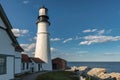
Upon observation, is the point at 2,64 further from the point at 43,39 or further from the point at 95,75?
the point at 95,75

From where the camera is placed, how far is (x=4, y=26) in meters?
21.2

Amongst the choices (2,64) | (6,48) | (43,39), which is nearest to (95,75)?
(43,39)

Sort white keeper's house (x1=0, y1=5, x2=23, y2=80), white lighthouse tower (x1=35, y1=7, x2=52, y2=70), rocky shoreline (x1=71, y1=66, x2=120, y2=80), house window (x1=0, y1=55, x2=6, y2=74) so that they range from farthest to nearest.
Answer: white lighthouse tower (x1=35, y1=7, x2=52, y2=70), rocky shoreline (x1=71, y1=66, x2=120, y2=80), white keeper's house (x1=0, y1=5, x2=23, y2=80), house window (x1=0, y1=55, x2=6, y2=74)

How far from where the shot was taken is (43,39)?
42250mm

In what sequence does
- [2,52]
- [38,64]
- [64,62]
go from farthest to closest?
[64,62]
[38,64]
[2,52]

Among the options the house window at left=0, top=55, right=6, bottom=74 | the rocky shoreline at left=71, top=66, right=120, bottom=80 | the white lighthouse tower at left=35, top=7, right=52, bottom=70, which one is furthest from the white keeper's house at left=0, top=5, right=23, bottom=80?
the white lighthouse tower at left=35, top=7, right=52, bottom=70

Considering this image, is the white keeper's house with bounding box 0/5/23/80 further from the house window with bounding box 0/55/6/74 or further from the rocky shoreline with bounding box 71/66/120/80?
the rocky shoreline with bounding box 71/66/120/80

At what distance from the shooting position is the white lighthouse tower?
139ft

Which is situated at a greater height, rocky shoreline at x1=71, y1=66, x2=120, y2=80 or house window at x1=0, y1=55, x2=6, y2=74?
house window at x1=0, y1=55, x2=6, y2=74

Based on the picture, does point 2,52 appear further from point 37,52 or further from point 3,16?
point 37,52

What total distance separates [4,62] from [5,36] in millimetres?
2602

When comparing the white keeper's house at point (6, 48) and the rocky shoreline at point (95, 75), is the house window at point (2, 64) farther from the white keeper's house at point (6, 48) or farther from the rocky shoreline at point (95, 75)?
the rocky shoreline at point (95, 75)

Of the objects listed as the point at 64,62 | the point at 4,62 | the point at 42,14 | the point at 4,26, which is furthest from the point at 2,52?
the point at 64,62

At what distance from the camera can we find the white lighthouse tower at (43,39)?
42.3m
